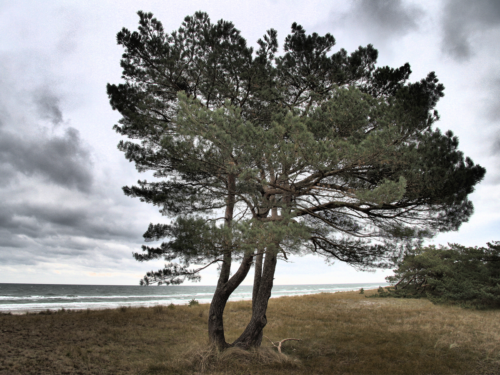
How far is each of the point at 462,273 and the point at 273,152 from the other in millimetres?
12155

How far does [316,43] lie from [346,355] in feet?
24.4

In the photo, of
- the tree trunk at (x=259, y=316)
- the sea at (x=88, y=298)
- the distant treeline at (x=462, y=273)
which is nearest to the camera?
the tree trunk at (x=259, y=316)

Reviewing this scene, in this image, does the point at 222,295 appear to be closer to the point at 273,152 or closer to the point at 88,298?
the point at 273,152

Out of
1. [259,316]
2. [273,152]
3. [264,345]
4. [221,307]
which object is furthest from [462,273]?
[273,152]

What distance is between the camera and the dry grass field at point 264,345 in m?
5.39

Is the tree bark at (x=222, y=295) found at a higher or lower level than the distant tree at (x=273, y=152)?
lower

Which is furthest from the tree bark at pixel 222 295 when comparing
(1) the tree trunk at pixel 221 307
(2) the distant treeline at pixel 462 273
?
(2) the distant treeline at pixel 462 273

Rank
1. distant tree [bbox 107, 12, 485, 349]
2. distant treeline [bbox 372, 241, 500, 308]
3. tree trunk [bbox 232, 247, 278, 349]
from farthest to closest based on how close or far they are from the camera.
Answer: distant treeline [bbox 372, 241, 500, 308] → tree trunk [bbox 232, 247, 278, 349] → distant tree [bbox 107, 12, 485, 349]

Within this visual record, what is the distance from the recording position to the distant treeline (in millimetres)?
11250

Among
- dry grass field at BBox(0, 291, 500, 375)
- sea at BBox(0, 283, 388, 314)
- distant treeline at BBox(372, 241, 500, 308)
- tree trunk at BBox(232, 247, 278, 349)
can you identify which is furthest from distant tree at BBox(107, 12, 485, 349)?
sea at BBox(0, 283, 388, 314)

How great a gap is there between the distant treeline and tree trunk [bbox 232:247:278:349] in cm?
565

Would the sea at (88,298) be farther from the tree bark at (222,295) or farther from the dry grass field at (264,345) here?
the tree bark at (222,295)

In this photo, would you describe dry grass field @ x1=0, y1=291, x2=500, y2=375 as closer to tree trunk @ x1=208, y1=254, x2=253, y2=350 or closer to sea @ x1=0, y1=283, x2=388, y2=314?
tree trunk @ x1=208, y1=254, x2=253, y2=350

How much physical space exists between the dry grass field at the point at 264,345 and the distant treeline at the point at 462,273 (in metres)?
0.80
